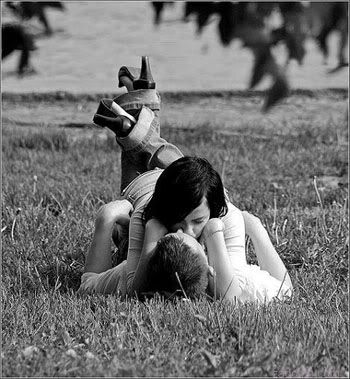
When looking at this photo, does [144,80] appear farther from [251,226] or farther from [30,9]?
[30,9]

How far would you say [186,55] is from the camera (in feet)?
28.0

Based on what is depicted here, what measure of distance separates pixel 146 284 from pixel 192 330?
50 centimetres

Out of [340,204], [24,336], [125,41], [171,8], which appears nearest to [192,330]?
[24,336]

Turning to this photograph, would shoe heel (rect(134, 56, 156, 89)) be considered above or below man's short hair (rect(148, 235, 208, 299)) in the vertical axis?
above

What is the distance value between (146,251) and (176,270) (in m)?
0.21

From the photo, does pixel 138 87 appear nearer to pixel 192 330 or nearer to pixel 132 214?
pixel 132 214

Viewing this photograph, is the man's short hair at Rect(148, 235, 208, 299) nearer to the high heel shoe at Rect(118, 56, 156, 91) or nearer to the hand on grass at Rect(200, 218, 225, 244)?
the hand on grass at Rect(200, 218, 225, 244)

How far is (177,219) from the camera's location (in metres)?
4.00

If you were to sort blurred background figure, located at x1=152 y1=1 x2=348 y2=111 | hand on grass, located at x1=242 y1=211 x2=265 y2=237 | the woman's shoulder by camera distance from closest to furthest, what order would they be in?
blurred background figure, located at x1=152 y1=1 x2=348 y2=111 < the woman's shoulder < hand on grass, located at x1=242 y1=211 x2=265 y2=237

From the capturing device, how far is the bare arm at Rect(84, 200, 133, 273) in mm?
4352

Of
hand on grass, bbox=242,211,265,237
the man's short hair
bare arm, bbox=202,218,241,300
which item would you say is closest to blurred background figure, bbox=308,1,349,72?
the man's short hair

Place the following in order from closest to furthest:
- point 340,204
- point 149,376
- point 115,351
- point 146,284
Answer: point 149,376
point 115,351
point 146,284
point 340,204

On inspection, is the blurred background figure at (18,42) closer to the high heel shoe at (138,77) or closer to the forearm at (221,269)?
the forearm at (221,269)

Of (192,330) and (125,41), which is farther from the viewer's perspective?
(125,41)
